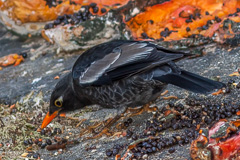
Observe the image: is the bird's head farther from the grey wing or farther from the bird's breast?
the grey wing

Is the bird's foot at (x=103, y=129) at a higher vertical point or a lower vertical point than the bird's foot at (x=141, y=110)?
lower

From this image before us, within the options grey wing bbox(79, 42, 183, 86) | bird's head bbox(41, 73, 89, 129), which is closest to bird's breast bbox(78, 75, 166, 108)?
grey wing bbox(79, 42, 183, 86)

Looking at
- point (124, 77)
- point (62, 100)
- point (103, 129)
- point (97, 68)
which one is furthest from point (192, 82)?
point (62, 100)

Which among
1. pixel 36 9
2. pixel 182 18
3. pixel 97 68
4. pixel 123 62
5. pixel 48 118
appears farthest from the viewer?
pixel 36 9

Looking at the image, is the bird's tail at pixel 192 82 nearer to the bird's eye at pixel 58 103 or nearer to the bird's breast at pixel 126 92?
the bird's breast at pixel 126 92

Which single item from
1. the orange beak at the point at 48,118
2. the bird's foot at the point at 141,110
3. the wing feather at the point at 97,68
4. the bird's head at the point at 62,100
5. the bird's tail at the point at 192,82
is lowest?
the bird's foot at the point at 141,110

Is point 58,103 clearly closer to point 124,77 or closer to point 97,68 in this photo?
point 97,68

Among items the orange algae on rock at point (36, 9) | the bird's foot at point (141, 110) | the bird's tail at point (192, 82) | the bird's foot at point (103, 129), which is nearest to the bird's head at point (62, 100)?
the bird's foot at point (103, 129)

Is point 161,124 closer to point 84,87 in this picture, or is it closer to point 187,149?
point 187,149
